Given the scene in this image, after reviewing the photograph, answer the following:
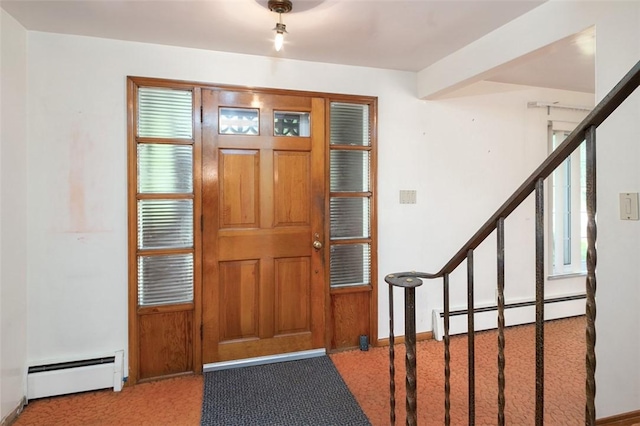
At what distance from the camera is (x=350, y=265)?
2.96 m

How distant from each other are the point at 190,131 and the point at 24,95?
3.41ft

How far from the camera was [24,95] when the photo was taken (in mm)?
2215

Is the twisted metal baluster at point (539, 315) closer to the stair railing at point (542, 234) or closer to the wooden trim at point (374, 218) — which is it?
the stair railing at point (542, 234)

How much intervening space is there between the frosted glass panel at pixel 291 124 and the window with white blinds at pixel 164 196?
2.17 ft

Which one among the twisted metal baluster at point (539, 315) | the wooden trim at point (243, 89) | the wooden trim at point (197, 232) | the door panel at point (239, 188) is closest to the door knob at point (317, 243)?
the door panel at point (239, 188)

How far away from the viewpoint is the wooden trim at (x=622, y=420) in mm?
1627

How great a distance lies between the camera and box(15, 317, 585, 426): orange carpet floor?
2.05 m

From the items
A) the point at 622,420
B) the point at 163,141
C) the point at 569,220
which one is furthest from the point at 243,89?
the point at 569,220

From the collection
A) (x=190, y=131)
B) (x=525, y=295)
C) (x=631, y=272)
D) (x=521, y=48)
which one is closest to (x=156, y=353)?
(x=190, y=131)

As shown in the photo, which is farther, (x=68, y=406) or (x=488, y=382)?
(x=488, y=382)

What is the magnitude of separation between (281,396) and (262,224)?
1.25m

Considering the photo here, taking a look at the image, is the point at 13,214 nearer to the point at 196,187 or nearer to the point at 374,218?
the point at 196,187

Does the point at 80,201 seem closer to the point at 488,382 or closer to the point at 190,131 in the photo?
the point at 190,131

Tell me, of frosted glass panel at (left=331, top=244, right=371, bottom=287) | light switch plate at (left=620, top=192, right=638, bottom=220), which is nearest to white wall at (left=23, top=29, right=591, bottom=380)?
frosted glass panel at (left=331, top=244, right=371, bottom=287)
